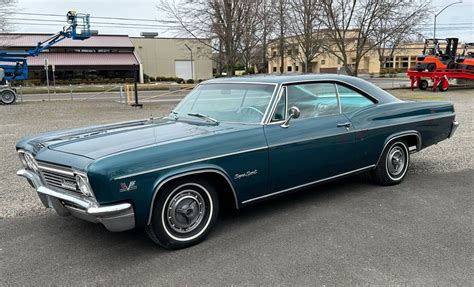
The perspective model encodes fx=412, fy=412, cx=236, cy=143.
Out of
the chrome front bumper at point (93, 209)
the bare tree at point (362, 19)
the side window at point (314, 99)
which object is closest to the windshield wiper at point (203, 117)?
the side window at point (314, 99)

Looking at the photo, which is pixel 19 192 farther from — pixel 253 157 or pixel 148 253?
pixel 253 157

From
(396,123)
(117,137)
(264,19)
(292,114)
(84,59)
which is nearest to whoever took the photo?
(117,137)

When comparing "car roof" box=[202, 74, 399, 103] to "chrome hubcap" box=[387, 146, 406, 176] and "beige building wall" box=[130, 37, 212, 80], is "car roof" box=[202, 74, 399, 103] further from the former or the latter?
"beige building wall" box=[130, 37, 212, 80]

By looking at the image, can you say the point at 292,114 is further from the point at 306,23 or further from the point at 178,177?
the point at 306,23

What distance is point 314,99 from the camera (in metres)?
4.74

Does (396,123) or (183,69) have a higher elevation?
(183,69)

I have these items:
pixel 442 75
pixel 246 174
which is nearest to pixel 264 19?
pixel 442 75

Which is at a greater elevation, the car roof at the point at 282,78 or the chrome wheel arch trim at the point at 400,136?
the car roof at the point at 282,78

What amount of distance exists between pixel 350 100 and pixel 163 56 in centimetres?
5045

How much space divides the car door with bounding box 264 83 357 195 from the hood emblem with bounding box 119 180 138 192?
4.62ft

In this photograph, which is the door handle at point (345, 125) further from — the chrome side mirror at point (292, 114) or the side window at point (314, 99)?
the chrome side mirror at point (292, 114)

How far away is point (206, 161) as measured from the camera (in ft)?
11.9

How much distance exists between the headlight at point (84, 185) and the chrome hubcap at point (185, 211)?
690 millimetres

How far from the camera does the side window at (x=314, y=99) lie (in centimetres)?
454
